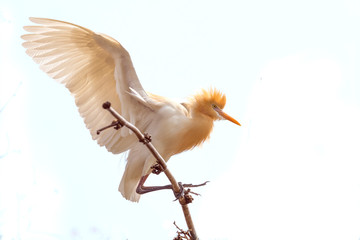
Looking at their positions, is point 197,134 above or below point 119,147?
above

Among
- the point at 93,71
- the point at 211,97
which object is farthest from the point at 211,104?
the point at 93,71

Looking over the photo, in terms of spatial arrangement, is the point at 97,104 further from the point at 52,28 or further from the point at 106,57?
the point at 52,28

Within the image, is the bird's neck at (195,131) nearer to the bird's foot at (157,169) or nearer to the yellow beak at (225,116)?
the yellow beak at (225,116)

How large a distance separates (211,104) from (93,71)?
0.92m

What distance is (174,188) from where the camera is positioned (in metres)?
3.61

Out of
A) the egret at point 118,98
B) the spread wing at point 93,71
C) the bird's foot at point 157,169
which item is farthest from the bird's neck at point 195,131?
the bird's foot at point 157,169

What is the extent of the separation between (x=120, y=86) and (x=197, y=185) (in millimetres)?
916

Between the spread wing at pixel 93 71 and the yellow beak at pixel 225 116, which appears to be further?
the yellow beak at pixel 225 116

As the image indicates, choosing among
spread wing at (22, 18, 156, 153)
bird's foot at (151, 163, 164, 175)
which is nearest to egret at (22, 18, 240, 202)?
spread wing at (22, 18, 156, 153)

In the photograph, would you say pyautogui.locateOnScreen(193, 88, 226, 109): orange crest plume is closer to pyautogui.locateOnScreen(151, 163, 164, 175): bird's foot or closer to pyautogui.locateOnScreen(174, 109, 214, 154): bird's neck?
pyautogui.locateOnScreen(174, 109, 214, 154): bird's neck

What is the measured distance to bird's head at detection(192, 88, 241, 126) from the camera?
4270 millimetres

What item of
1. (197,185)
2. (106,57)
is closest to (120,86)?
(106,57)

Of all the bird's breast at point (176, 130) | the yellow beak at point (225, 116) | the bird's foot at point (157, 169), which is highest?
the yellow beak at point (225, 116)

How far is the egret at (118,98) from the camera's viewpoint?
13.3ft
